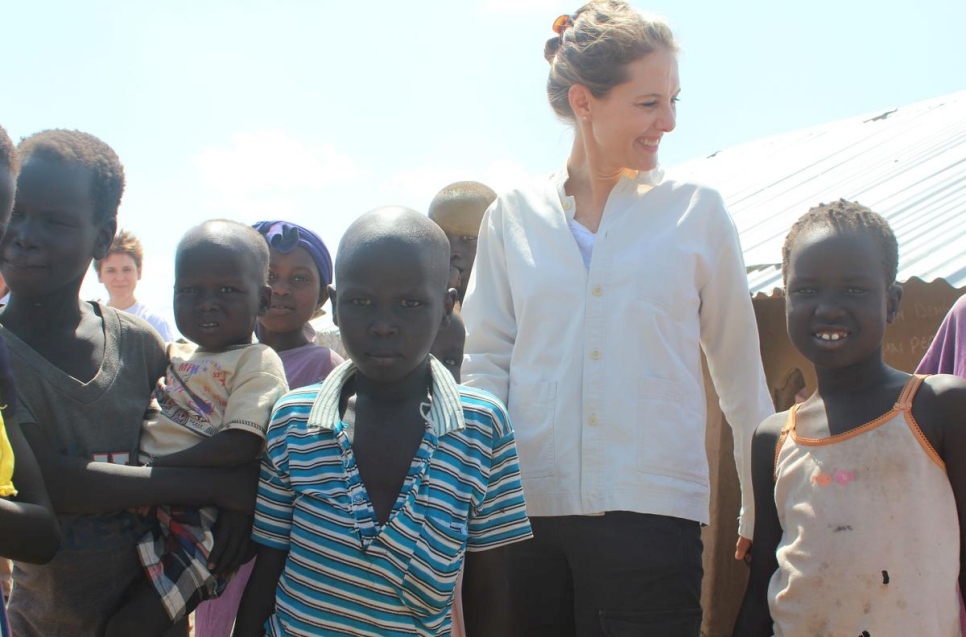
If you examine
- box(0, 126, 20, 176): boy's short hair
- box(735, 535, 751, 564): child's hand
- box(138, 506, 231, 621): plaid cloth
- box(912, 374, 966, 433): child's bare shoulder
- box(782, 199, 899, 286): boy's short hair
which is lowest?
box(735, 535, 751, 564): child's hand

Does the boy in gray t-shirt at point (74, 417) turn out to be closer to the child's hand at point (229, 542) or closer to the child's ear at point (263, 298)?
the child's hand at point (229, 542)

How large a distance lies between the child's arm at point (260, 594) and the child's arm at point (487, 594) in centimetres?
41

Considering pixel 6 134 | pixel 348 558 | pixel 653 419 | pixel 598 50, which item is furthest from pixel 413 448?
pixel 598 50

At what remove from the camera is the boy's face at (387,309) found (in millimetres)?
1874

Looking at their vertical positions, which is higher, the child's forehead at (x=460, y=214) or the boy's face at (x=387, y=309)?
the child's forehead at (x=460, y=214)

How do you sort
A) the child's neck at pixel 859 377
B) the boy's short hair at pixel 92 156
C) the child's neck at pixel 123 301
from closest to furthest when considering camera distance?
1. the boy's short hair at pixel 92 156
2. the child's neck at pixel 859 377
3. the child's neck at pixel 123 301

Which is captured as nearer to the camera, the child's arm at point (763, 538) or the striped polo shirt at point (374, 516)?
the striped polo shirt at point (374, 516)

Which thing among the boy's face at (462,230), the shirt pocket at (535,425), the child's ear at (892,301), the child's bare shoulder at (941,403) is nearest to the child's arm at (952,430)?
the child's bare shoulder at (941,403)

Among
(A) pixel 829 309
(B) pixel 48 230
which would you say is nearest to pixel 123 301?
(B) pixel 48 230

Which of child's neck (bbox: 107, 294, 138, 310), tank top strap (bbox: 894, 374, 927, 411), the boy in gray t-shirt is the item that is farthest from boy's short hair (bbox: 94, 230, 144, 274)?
tank top strap (bbox: 894, 374, 927, 411)

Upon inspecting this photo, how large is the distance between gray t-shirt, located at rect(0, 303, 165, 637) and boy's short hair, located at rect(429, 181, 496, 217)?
182 cm

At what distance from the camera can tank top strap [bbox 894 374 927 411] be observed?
6.47 ft

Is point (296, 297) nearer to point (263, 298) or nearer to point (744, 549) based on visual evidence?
point (263, 298)

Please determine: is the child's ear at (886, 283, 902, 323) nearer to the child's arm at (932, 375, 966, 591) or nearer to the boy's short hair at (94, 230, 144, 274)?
the child's arm at (932, 375, 966, 591)
